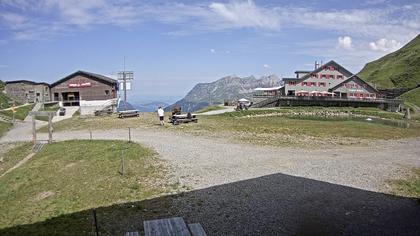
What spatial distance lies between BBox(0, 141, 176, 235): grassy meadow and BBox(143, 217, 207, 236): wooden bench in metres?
2.94

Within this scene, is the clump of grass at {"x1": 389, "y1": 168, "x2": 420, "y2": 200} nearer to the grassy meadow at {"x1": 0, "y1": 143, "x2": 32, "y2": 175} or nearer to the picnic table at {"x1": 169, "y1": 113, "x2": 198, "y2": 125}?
the grassy meadow at {"x1": 0, "y1": 143, "x2": 32, "y2": 175}

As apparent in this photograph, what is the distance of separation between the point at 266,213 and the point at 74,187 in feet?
28.3

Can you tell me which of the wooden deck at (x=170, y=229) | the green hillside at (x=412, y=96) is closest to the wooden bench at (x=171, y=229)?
the wooden deck at (x=170, y=229)

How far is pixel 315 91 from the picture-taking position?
8244 cm

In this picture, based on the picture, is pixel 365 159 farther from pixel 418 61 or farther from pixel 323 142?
pixel 418 61

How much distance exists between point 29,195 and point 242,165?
9874 mm

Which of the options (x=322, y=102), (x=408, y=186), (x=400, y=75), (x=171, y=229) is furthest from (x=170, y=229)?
(x=400, y=75)

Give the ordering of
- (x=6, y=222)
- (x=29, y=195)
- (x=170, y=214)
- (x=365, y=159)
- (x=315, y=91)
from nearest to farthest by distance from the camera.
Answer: (x=170, y=214)
(x=6, y=222)
(x=29, y=195)
(x=365, y=159)
(x=315, y=91)

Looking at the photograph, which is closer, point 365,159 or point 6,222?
point 6,222

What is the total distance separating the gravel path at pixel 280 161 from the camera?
1608 centimetres

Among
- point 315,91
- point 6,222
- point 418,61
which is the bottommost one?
point 6,222

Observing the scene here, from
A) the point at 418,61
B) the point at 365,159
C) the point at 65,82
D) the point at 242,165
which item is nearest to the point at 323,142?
the point at 365,159

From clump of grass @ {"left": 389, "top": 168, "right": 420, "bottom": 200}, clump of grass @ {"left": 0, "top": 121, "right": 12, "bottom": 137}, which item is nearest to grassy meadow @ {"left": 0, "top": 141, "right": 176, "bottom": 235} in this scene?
clump of grass @ {"left": 389, "top": 168, "right": 420, "bottom": 200}

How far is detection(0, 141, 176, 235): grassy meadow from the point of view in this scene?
39.0ft
